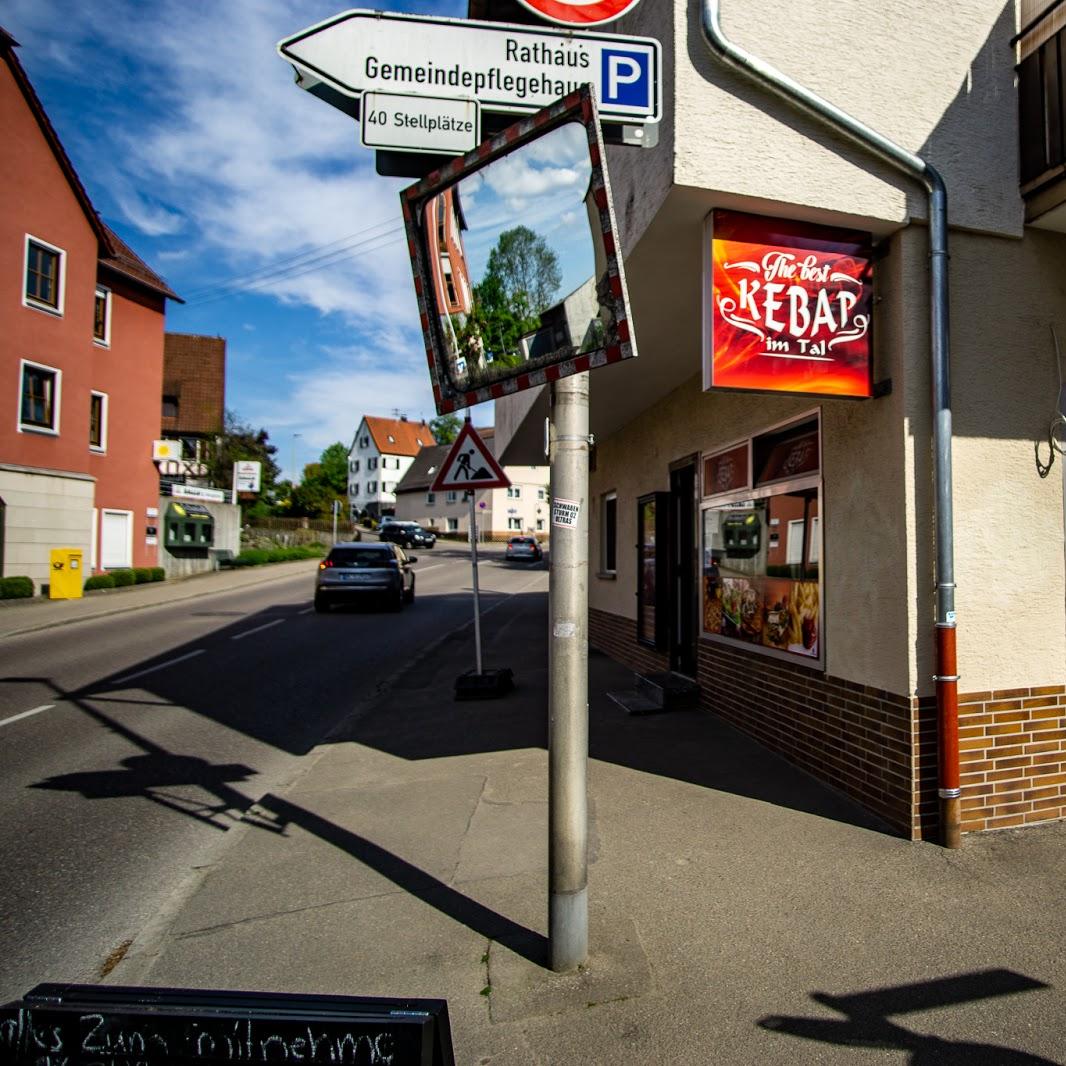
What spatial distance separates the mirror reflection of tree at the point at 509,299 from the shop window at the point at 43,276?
2207 centimetres

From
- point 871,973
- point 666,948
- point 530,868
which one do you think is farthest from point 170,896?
point 871,973

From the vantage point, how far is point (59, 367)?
21.5 m

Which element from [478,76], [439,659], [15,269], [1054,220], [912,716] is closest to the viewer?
[478,76]

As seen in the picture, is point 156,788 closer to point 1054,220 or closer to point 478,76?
point 478,76

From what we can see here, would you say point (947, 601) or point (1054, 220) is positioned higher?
point (1054, 220)

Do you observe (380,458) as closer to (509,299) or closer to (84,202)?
(84,202)

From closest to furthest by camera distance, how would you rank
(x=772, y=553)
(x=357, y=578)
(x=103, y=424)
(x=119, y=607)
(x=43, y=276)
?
(x=772, y=553) < (x=119, y=607) < (x=357, y=578) < (x=43, y=276) < (x=103, y=424)

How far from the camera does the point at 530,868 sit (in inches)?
157

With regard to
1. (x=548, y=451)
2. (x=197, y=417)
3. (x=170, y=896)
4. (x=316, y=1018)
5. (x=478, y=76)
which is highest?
(x=197, y=417)

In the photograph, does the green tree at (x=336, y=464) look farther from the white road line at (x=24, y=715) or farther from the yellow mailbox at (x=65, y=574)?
the white road line at (x=24, y=715)

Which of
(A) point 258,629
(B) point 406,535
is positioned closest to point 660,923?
(A) point 258,629

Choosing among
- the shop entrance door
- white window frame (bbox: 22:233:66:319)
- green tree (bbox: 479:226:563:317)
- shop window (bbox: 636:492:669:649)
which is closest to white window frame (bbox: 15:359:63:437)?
white window frame (bbox: 22:233:66:319)

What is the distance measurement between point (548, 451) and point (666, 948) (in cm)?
198

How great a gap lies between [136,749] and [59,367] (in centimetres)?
1871
